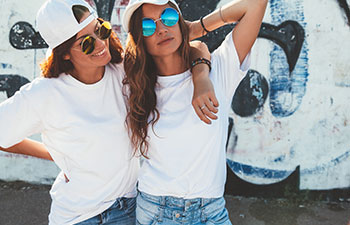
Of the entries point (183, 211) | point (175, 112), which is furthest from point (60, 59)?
point (183, 211)

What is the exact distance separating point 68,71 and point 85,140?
0.39 metres

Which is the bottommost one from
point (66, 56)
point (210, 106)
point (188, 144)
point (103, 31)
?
point (188, 144)

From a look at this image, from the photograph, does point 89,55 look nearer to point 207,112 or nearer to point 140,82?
point 140,82

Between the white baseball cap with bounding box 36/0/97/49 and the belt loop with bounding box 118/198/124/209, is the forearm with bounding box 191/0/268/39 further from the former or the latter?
the belt loop with bounding box 118/198/124/209

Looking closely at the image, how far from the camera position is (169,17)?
1659 mm

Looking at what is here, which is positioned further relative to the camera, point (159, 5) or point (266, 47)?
point (266, 47)

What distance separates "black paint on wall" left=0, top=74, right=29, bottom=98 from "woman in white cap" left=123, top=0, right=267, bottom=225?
264 centimetres

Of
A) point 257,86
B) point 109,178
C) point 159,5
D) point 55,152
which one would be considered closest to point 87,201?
point 109,178

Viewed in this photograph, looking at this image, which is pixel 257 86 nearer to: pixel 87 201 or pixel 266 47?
pixel 266 47

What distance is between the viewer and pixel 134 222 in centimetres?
184

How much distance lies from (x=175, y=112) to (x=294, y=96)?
2.11 m

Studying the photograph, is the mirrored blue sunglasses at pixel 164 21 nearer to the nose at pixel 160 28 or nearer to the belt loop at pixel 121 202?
the nose at pixel 160 28

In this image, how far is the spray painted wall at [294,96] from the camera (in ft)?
10.7

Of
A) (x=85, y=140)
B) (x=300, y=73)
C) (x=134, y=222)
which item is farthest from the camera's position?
(x=300, y=73)
